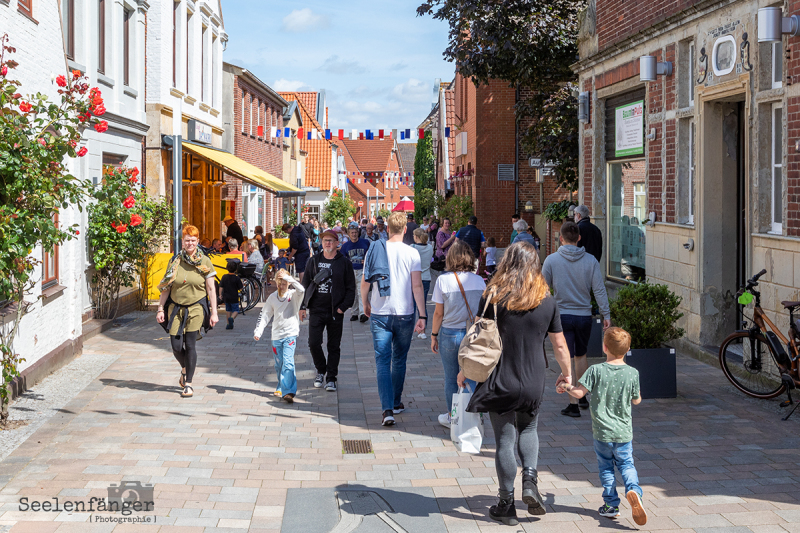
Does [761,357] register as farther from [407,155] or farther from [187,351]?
[407,155]

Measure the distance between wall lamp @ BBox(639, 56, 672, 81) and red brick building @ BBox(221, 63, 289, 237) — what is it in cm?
1798

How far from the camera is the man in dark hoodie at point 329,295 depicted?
910 centimetres

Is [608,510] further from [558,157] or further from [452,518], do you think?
[558,157]

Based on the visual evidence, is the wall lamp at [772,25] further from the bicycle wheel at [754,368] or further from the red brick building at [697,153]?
the bicycle wheel at [754,368]

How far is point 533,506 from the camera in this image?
5102mm

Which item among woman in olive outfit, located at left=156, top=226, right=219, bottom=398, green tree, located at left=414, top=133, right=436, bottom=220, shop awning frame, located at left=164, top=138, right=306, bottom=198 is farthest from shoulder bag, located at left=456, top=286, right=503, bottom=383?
green tree, located at left=414, top=133, right=436, bottom=220

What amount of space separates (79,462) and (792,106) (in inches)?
279

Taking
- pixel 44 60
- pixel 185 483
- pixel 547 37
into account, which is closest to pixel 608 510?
pixel 185 483

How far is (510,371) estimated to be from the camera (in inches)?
201

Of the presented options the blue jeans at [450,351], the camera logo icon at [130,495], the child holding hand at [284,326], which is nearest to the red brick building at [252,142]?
the child holding hand at [284,326]

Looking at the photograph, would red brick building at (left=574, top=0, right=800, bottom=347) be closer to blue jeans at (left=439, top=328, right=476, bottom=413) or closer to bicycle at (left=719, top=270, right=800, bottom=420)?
bicycle at (left=719, top=270, right=800, bottom=420)

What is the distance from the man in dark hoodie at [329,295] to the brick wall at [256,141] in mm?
19241

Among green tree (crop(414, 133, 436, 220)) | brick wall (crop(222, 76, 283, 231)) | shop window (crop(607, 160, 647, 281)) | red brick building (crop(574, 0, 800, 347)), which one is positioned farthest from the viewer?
green tree (crop(414, 133, 436, 220))

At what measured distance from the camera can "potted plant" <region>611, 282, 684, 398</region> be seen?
827cm
